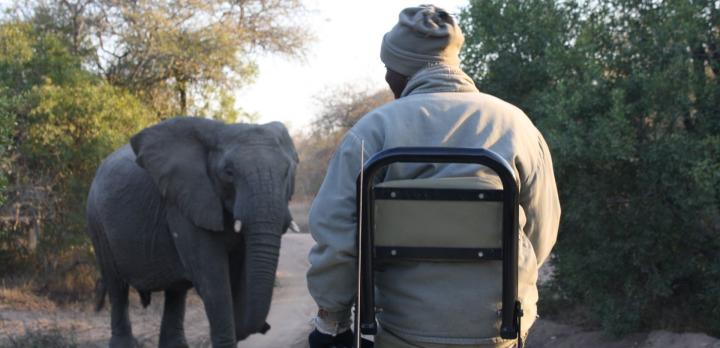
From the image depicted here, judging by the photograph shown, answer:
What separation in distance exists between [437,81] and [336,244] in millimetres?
727

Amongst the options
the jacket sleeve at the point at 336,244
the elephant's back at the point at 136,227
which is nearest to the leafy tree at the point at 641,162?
the elephant's back at the point at 136,227

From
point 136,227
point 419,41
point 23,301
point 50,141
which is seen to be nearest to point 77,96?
point 50,141

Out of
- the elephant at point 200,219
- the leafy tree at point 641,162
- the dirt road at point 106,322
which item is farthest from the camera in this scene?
the dirt road at point 106,322

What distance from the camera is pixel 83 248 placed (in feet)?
46.6

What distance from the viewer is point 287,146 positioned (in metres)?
8.85

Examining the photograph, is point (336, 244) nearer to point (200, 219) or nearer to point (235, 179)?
point (235, 179)

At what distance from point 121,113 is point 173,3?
3.98m

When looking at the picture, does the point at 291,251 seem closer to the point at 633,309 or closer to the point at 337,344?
the point at 633,309

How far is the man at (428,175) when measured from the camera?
3051mm

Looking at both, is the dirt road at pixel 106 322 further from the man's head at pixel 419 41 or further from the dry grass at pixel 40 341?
the man's head at pixel 419 41

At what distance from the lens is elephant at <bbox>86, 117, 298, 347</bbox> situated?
799 centimetres

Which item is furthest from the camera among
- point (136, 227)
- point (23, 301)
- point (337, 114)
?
point (337, 114)

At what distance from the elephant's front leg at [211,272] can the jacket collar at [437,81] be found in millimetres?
5223

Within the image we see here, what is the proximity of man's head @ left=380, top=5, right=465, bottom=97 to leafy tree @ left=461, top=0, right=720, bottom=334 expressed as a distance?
15.6ft
